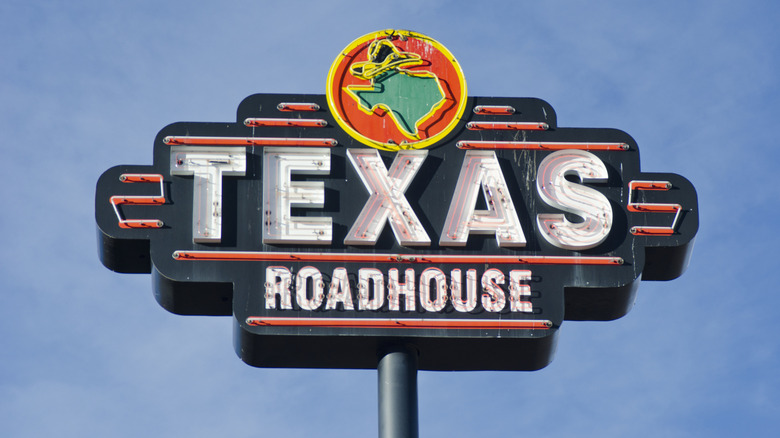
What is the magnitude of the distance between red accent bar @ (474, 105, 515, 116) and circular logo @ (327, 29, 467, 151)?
245mm

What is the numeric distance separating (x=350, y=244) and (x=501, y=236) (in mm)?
2189

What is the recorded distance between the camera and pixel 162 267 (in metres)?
24.9

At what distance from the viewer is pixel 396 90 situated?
2688 centimetres

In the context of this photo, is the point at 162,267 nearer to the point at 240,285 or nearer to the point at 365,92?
the point at 240,285

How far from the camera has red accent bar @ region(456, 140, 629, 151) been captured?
26.4 metres

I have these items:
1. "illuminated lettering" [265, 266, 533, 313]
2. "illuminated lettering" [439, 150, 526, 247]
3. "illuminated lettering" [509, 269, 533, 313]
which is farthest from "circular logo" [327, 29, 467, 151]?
"illuminated lettering" [509, 269, 533, 313]

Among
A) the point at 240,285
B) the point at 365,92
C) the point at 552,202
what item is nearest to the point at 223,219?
the point at 240,285

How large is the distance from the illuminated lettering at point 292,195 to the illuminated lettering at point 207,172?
470mm

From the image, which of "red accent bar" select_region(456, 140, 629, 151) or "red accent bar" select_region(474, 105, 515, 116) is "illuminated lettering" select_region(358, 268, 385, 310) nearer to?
"red accent bar" select_region(456, 140, 629, 151)

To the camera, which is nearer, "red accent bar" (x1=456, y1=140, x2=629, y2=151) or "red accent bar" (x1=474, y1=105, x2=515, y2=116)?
"red accent bar" (x1=456, y1=140, x2=629, y2=151)

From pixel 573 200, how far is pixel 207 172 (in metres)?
5.39

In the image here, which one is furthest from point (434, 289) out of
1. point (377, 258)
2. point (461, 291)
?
point (377, 258)

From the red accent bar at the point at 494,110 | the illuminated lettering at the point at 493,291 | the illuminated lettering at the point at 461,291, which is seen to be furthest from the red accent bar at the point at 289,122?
the illuminated lettering at the point at 493,291

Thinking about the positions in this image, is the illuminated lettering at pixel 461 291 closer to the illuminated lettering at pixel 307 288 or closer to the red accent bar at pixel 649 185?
the illuminated lettering at pixel 307 288
